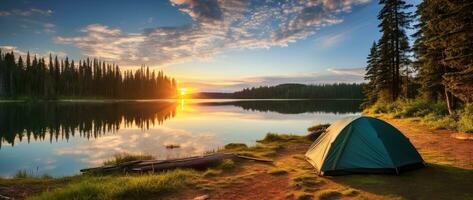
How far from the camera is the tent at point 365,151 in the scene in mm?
8500

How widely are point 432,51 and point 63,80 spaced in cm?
11703

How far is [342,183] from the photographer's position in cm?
775

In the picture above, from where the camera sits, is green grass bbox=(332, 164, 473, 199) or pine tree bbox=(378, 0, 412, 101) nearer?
green grass bbox=(332, 164, 473, 199)

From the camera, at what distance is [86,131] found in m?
25.1

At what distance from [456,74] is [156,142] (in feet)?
59.5

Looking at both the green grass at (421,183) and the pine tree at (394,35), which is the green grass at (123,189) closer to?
the green grass at (421,183)

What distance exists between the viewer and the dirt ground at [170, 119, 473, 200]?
22.5ft

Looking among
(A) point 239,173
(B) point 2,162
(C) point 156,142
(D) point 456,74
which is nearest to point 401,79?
(D) point 456,74

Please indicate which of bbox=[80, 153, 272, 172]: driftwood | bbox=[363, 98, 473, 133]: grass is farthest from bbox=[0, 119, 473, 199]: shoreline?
bbox=[363, 98, 473, 133]: grass

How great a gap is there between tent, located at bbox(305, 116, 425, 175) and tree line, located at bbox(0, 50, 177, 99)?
108843 mm

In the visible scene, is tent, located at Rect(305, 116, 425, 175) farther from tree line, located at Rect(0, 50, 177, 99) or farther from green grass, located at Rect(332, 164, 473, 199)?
tree line, located at Rect(0, 50, 177, 99)

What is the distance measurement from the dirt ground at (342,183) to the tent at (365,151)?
0.91 feet

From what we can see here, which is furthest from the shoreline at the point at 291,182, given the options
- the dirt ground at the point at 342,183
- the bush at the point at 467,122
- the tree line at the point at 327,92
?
the tree line at the point at 327,92

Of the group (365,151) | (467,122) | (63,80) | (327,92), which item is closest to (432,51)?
(467,122)
